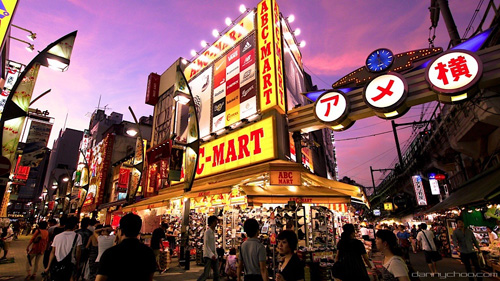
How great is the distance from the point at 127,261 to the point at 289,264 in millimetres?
2126

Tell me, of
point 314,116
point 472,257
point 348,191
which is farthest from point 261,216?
point 472,257

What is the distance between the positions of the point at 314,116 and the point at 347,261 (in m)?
7.41

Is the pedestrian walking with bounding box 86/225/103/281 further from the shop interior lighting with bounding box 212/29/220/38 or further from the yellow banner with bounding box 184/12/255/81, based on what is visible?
the shop interior lighting with bounding box 212/29/220/38

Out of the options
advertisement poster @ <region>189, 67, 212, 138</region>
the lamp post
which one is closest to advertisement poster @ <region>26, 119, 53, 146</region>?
the lamp post

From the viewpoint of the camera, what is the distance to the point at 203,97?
53.5ft

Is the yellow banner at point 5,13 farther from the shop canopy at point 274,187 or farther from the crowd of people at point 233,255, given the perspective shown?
the shop canopy at point 274,187

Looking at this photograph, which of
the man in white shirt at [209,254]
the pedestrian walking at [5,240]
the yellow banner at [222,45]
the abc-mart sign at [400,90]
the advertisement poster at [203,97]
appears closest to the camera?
the man in white shirt at [209,254]

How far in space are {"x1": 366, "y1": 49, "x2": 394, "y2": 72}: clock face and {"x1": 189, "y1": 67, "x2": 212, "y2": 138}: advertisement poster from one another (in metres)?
9.27

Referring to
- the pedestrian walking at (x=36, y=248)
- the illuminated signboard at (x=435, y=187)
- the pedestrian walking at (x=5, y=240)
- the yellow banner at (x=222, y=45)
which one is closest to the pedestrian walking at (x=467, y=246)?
the yellow banner at (x=222, y=45)

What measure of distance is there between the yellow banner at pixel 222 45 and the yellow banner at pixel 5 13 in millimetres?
10170

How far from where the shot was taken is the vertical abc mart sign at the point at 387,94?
8281 mm

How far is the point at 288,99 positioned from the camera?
43.3ft

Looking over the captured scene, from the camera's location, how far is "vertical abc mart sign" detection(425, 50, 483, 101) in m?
7.12

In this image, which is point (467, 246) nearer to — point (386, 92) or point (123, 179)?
point (386, 92)
